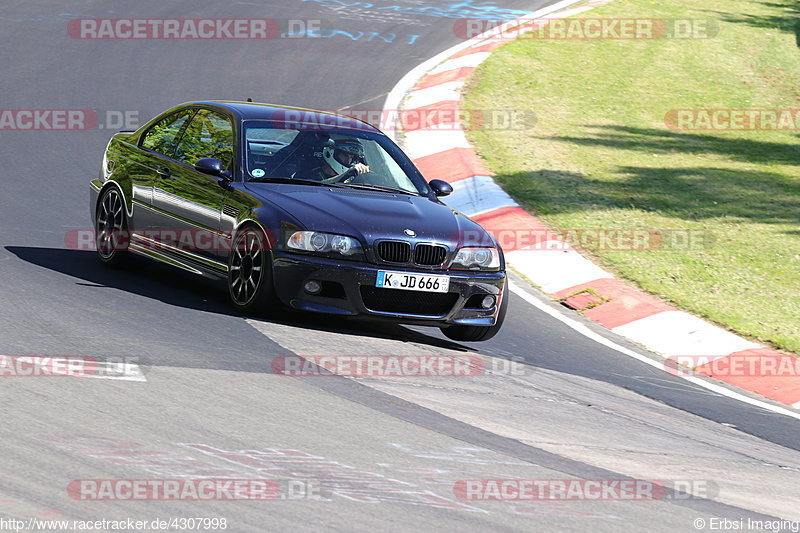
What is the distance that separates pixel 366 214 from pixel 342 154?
1038 millimetres

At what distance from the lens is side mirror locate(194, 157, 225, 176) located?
878 centimetres

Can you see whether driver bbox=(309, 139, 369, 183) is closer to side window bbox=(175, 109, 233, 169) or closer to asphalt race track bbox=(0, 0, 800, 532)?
side window bbox=(175, 109, 233, 169)

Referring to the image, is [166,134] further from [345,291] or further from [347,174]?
[345,291]

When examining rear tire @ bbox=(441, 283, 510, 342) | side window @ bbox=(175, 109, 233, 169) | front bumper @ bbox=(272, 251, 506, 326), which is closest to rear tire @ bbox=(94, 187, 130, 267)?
side window @ bbox=(175, 109, 233, 169)

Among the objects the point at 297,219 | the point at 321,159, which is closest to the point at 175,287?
the point at 321,159

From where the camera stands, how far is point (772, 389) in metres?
8.93

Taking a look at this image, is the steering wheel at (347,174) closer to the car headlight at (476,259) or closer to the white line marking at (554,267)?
the car headlight at (476,259)

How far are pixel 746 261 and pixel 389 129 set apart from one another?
5183 millimetres

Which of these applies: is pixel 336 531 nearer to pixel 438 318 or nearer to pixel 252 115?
pixel 438 318

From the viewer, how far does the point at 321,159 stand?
9094mm

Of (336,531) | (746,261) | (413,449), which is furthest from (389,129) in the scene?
(336,531)

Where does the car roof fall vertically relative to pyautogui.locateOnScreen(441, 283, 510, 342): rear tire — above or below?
above

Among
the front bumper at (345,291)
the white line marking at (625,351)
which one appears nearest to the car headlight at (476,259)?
the front bumper at (345,291)

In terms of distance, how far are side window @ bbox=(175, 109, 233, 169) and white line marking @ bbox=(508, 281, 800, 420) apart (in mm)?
2976
